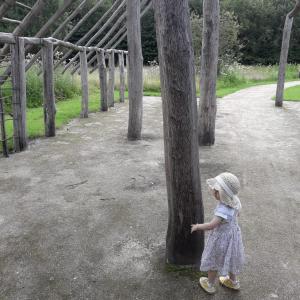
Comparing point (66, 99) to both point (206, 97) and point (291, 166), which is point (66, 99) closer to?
point (206, 97)

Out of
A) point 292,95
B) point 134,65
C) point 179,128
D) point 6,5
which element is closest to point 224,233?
point 179,128

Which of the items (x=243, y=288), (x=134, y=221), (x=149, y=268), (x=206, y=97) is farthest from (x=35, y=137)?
(x=243, y=288)

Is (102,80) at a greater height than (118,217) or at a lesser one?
greater

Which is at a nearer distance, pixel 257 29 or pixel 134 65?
pixel 134 65

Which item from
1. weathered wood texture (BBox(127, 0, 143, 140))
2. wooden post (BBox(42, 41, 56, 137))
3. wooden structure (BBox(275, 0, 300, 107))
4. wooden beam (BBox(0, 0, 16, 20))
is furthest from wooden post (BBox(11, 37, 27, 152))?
wooden structure (BBox(275, 0, 300, 107))

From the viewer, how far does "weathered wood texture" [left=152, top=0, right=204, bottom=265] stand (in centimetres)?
294

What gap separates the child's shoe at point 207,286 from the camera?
3.17 m

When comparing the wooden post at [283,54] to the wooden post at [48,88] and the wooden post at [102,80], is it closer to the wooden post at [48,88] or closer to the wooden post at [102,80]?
the wooden post at [102,80]

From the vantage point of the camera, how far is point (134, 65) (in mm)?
8180

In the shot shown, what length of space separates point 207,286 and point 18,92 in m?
5.26

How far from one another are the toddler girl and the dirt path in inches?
10.0

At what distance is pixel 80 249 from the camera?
12.7 ft

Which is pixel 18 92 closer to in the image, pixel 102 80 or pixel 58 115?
pixel 58 115

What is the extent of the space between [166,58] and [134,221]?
2.11m
